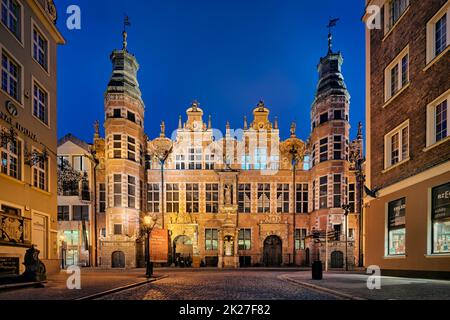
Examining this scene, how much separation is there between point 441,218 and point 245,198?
27.6 meters

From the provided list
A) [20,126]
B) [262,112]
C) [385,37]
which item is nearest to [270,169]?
[262,112]

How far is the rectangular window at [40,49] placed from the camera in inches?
850

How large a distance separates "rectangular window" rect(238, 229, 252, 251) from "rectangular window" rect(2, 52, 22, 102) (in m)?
27.3

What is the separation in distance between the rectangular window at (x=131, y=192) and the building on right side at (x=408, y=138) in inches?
915

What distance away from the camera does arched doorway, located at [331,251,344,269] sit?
3741 centimetres

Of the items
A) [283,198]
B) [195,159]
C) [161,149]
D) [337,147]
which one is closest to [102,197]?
[161,149]

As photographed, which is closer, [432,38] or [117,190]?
[432,38]

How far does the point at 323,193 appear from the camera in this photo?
38.6m

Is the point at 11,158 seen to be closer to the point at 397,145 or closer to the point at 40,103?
the point at 40,103

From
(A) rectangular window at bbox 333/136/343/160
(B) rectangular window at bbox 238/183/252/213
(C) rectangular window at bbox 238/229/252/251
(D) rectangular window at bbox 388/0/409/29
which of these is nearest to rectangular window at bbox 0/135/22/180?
(D) rectangular window at bbox 388/0/409/29
